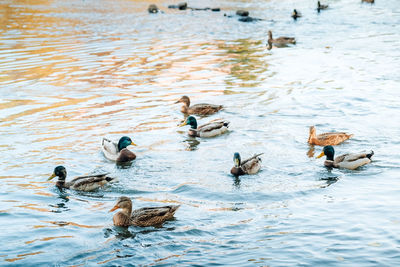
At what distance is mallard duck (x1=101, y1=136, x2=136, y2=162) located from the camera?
1506 cm

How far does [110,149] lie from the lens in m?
15.3

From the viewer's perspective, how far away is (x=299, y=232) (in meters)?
10.5

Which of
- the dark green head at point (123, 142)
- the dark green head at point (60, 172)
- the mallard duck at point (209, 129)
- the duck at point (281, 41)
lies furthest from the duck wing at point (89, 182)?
the duck at point (281, 41)

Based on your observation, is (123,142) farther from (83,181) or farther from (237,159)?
(237,159)

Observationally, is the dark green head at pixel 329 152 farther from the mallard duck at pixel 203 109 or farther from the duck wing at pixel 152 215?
the mallard duck at pixel 203 109

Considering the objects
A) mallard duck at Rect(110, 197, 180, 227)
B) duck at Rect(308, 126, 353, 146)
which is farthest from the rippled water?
duck at Rect(308, 126, 353, 146)

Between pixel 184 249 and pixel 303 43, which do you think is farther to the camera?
pixel 303 43

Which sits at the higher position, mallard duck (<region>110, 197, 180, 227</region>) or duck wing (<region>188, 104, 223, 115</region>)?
duck wing (<region>188, 104, 223, 115</region>)

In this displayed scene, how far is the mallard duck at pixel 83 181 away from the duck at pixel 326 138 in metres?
5.82

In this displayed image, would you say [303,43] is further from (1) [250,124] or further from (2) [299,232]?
(2) [299,232]

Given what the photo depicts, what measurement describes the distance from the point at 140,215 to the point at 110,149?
14.9 ft

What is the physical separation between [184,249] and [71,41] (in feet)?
91.9

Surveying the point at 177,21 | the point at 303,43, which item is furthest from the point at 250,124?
the point at 177,21

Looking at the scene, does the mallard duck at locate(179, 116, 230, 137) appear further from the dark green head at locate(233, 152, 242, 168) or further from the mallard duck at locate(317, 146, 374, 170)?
the mallard duck at locate(317, 146, 374, 170)
